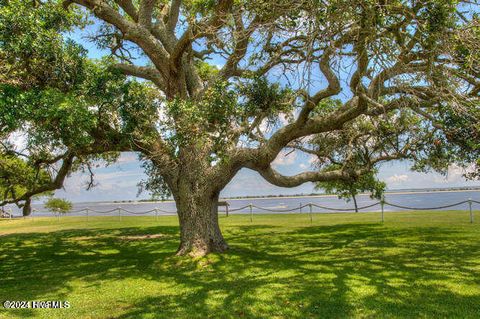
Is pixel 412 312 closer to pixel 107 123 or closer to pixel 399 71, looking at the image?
pixel 399 71

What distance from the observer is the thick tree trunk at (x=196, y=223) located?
1060 centimetres

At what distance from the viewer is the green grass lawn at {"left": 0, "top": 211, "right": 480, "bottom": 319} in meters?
6.25

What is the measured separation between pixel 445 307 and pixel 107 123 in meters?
8.21

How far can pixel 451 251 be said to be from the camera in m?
10.7

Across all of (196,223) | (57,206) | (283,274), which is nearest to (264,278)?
(283,274)

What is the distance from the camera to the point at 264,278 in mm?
8227

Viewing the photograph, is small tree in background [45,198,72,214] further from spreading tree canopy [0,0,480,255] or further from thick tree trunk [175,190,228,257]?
thick tree trunk [175,190,228,257]

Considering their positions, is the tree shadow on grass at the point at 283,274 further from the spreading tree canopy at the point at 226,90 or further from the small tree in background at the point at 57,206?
the small tree in background at the point at 57,206

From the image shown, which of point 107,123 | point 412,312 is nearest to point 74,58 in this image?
point 107,123

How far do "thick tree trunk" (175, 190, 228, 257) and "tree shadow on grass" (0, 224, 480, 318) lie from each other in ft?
1.60

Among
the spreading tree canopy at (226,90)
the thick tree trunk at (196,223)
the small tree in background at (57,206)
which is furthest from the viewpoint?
the small tree in background at (57,206)

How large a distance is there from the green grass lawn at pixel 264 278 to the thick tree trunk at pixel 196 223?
1.47 feet

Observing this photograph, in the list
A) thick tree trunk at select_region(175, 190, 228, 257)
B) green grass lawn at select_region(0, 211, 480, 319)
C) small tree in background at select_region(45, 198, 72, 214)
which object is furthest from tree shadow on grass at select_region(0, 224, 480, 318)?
small tree in background at select_region(45, 198, 72, 214)

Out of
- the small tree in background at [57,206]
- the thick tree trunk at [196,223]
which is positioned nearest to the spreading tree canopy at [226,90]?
the thick tree trunk at [196,223]
